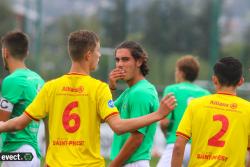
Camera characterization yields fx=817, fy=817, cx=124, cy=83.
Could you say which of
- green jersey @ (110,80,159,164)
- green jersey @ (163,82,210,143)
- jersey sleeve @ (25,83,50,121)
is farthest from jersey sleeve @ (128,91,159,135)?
green jersey @ (163,82,210,143)

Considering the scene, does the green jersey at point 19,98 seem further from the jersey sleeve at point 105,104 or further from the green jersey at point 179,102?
the green jersey at point 179,102

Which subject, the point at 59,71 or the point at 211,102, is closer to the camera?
Answer: the point at 211,102

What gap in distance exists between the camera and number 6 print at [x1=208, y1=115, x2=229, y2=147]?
726 cm

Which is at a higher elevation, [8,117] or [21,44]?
[21,44]

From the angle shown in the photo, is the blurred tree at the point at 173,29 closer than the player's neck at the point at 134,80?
No

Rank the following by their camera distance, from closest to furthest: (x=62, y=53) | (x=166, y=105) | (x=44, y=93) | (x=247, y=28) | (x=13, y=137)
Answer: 1. (x=166, y=105)
2. (x=44, y=93)
3. (x=13, y=137)
4. (x=62, y=53)
5. (x=247, y=28)

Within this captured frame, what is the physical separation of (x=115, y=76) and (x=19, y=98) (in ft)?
3.65

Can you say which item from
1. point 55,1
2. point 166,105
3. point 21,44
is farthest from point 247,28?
point 166,105

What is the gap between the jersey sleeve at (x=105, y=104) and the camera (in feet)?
22.4

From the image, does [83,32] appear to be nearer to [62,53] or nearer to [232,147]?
[232,147]

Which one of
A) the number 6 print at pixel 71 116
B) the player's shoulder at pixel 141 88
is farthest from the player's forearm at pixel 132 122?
the player's shoulder at pixel 141 88

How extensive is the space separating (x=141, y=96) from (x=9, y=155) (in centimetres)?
147

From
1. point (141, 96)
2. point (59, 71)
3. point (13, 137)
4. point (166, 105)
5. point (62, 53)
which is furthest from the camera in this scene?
point (62, 53)

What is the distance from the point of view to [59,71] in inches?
866
